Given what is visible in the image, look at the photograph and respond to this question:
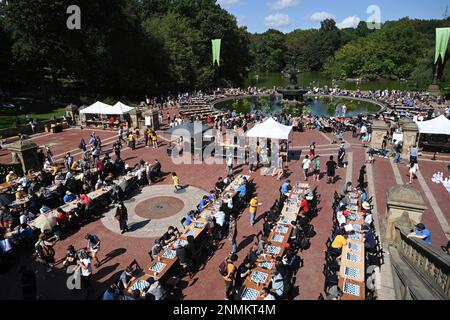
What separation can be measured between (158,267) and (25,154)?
1318cm

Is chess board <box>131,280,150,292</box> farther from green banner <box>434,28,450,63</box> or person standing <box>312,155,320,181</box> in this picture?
green banner <box>434,28,450,63</box>

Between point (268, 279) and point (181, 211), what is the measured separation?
6914mm

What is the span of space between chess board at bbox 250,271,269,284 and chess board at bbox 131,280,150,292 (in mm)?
2870

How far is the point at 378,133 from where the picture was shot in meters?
23.3

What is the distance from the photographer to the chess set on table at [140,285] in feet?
28.8

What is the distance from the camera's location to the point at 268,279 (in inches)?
354

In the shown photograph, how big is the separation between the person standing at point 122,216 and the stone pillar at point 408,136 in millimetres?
18248

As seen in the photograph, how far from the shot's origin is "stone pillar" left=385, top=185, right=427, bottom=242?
10.1m

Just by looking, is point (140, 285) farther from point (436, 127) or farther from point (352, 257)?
point (436, 127)

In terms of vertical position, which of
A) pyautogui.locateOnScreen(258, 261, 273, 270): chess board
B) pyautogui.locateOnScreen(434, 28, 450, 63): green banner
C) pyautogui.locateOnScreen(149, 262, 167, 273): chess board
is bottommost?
pyautogui.locateOnScreen(149, 262, 167, 273): chess board

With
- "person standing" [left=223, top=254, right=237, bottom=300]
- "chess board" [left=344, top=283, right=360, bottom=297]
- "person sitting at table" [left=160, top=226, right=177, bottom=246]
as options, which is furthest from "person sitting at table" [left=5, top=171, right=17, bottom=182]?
"chess board" [left=344, top=283, right=360, bottom=297]

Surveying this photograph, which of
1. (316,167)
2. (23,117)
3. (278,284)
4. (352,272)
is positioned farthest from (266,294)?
(23,117)

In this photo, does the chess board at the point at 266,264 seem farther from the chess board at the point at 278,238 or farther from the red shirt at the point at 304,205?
the red shirt at the point at 304,205
